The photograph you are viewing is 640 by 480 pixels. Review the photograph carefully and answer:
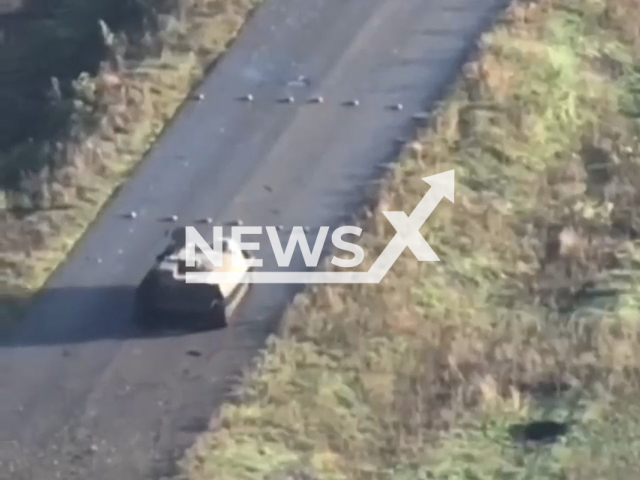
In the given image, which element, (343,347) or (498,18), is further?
(498,18)

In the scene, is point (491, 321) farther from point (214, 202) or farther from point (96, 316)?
point (96, 316)

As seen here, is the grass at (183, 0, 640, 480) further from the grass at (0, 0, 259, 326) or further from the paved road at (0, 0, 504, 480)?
the grass at (0, 0, 259, 326)

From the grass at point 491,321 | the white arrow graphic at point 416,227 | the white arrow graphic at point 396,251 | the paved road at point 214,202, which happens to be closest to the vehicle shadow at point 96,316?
the paved road at point 214,202

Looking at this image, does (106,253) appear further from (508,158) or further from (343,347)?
(508,158)

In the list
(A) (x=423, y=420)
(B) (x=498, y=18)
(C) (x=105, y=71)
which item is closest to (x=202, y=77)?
(C) (x=105, y=71)

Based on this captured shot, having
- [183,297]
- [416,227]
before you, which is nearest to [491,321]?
[416,227]

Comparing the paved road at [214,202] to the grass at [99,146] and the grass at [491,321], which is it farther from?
the grass at [491,321]
